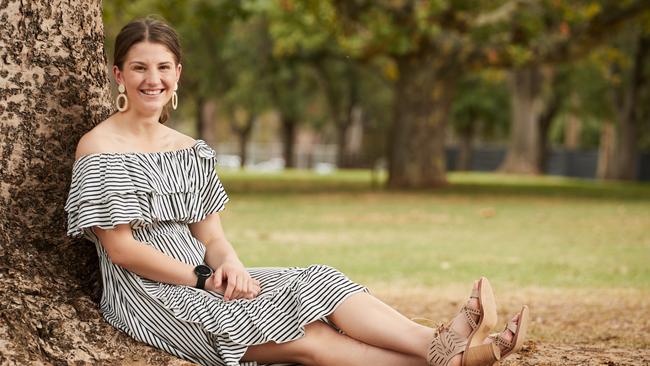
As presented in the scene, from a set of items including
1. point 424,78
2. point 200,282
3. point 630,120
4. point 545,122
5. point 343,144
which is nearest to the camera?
point 200,282

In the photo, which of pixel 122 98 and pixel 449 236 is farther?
pixel 449 236

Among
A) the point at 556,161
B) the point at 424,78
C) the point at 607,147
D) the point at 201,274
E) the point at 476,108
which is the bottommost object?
the point at 556,161

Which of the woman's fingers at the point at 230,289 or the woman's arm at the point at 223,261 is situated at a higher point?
the woman's arm at the point at 223,261

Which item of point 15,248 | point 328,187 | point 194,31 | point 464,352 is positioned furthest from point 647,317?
point 194,31

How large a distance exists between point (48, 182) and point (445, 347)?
6.13 feet

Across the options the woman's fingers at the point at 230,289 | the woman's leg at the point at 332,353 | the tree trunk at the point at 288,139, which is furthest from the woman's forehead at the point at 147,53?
the tree trunk at the point at 288,139

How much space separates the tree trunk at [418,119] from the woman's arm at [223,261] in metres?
19.8

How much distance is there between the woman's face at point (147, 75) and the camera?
14.1 ft

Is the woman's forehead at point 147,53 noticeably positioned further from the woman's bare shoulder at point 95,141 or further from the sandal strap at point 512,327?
the sandal strap at point 512,327

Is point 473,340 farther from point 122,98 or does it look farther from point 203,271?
point 122,98

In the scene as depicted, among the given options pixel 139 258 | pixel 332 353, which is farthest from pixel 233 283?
pixel 332 353

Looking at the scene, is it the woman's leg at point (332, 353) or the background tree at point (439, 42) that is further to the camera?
the background tree at point (439, 42)

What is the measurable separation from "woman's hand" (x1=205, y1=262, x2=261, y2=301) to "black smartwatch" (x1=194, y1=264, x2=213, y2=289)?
0.02 metres

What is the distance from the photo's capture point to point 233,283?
4109 millimetres
